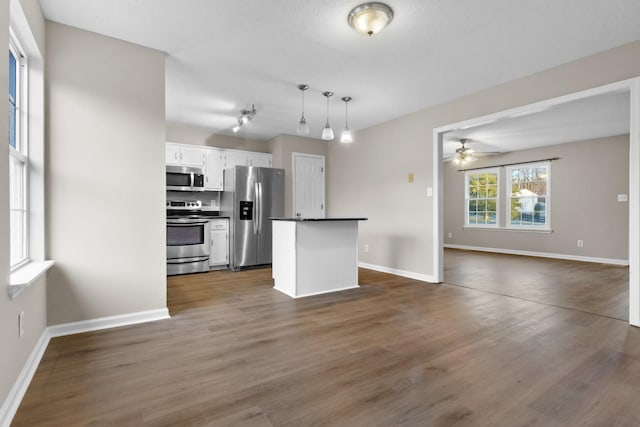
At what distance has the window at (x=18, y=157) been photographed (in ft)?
7.23

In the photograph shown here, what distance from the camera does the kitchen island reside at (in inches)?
149

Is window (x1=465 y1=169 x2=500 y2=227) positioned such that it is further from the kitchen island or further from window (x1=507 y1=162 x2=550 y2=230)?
the kitchen island

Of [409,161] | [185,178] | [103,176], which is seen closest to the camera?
[103,176]

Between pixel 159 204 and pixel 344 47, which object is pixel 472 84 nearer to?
pixel 344 47

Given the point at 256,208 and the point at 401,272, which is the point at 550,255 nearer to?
the point at 401,272

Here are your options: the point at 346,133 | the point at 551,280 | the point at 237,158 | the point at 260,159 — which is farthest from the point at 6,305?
the point at 551,280

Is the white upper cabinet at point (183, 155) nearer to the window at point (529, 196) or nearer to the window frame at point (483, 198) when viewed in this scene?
the window frame at point (483, 198)

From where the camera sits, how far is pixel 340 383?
73.7 inches

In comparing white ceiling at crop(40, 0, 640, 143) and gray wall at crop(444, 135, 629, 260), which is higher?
white ceiling at crop(40, 0, 640, 143)

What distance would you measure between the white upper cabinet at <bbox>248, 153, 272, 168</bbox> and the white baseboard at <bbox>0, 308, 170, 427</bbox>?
378 cm

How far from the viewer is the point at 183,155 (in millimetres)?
5539

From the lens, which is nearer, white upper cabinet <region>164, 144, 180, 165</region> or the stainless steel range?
the stainless steel range

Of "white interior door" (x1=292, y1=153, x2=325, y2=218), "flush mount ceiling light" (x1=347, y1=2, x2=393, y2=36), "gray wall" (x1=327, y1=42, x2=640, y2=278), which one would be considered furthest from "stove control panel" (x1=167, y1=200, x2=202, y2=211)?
"flush mount ceiling light" (x1=347, y1=2, x2=393, y2=36)

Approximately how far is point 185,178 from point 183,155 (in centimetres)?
43
